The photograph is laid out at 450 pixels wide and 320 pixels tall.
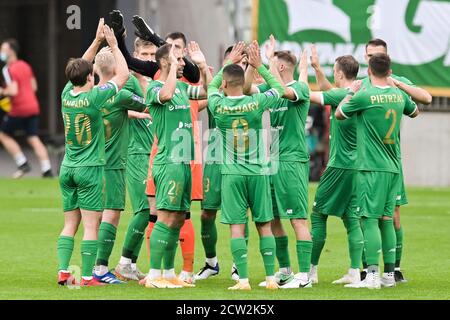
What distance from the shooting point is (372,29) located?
84.2 ft

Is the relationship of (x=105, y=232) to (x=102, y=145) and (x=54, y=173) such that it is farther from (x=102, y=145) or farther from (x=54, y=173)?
(x=54, y=173)

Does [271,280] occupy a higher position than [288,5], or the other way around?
[288,5]

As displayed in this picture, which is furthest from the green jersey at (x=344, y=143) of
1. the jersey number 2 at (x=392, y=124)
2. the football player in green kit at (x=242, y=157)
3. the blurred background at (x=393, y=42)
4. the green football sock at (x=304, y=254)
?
the blurred background at (x=393, y=42)

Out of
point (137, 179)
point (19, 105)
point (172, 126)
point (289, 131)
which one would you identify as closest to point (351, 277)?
point (289, 131)

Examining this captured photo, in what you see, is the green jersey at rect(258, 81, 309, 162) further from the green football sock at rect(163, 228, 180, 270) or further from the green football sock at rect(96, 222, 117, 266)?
the green football sock at rect(96, 222, 117, 266)

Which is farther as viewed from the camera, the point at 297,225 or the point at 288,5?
the point at 288,5

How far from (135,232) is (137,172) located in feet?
2.07

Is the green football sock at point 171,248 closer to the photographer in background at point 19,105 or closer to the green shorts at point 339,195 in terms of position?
the green shorts at point 339,195

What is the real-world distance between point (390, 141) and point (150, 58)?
2.78m

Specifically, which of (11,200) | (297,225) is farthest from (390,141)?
(11,200)

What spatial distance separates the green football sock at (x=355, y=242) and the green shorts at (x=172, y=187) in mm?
1754
